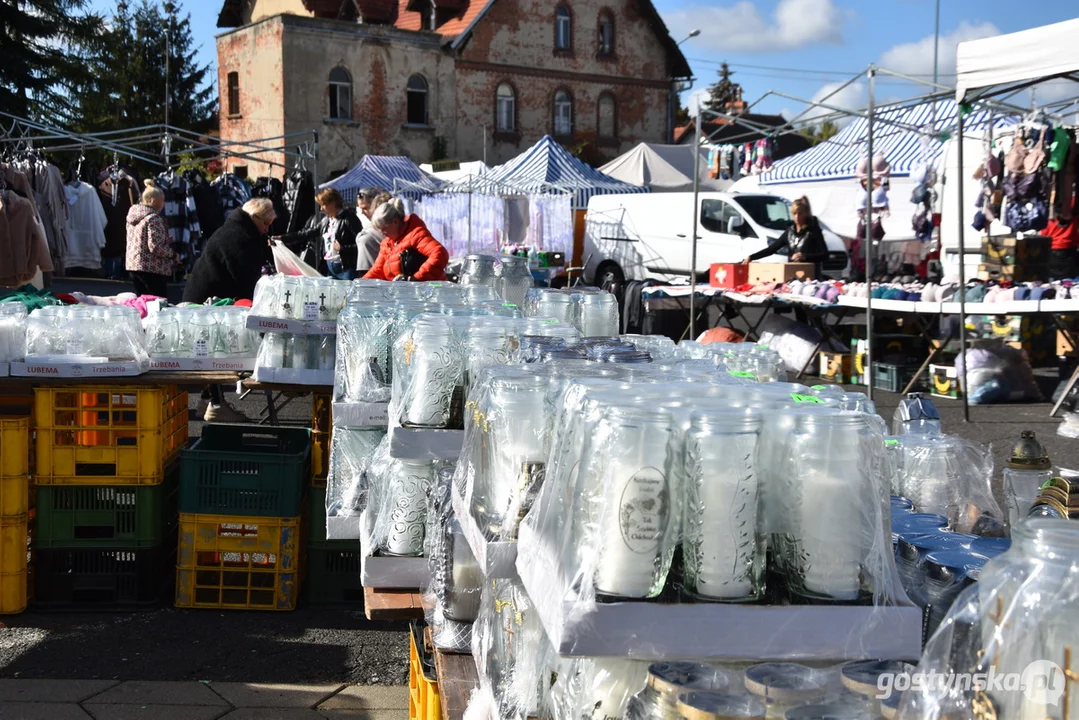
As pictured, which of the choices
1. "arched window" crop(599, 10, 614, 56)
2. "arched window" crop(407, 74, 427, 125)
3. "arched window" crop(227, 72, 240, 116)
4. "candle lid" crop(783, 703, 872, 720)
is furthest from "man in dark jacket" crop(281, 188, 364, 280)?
"arched window" crop(599, 10, 614, 56)

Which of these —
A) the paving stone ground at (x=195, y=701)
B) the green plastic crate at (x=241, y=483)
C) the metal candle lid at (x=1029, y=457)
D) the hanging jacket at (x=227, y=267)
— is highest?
the hanging jacket at (x=227, y=267)

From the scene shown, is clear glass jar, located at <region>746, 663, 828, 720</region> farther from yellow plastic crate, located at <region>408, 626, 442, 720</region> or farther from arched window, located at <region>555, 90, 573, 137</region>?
arched window, located at <region>555, 90, 573, 137</region>

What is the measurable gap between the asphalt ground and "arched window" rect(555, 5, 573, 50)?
118 ft

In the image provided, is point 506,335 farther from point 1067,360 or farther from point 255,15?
point 255,15

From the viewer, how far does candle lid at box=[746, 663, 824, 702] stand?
1.69 m

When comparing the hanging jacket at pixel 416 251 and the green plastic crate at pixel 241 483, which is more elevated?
the hanging jacket at pixel 416 251

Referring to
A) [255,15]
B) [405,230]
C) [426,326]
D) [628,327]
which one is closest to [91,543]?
[426,326]

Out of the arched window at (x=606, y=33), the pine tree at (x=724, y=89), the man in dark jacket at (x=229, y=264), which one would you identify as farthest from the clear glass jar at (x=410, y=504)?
the pine tree at (x=724, y=89)

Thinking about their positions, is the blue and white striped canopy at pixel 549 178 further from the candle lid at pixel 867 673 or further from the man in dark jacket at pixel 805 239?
the candle lid at pixel 867 673

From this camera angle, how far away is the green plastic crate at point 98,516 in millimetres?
5152

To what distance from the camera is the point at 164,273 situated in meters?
10.9

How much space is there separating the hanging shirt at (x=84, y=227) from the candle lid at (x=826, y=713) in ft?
61.9

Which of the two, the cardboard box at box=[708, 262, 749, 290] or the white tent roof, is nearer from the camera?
the white tent roof

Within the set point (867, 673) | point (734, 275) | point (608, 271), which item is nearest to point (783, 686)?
point (867, 673)
